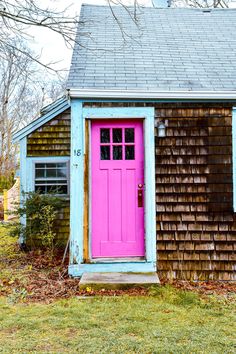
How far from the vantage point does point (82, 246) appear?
5.26 m

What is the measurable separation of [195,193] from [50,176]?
3502 mm

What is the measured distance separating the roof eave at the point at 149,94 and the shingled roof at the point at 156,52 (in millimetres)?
121

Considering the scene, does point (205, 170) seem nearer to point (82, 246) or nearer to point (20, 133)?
point (82, 246)

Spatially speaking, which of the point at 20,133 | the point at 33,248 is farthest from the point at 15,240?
the point at 20,133

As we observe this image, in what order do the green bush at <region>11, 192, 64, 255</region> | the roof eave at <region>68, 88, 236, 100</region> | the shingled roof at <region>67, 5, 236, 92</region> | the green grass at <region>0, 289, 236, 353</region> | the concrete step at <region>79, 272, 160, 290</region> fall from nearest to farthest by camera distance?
1. the green grass at <region>0, 289, 236, 353</region>
2. the concrete step at <region>79, 272, 160, 290</region>
3. the roof eave at <region>68, 88, 236, 100</region>
4. the shingled roof at <region>67, 5, 236, 92</region>
5. the green bush at <region>11, 192, 64, 255</region>

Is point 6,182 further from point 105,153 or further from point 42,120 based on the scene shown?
point 105,153

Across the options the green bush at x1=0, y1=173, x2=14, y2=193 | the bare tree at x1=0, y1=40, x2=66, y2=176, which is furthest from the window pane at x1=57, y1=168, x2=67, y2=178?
the bare tree at x1=0, y1=40, x2=66, y2=176

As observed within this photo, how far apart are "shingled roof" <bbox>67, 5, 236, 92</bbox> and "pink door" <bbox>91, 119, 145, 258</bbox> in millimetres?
711

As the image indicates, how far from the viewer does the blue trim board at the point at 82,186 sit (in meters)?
5.25

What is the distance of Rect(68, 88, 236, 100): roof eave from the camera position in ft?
17.2

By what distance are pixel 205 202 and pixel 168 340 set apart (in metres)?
2.55

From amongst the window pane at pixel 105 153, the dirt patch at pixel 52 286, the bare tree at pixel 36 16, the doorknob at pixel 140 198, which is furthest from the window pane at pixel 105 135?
the dirt patch at pixel 52 286

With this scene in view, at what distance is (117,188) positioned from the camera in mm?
5500

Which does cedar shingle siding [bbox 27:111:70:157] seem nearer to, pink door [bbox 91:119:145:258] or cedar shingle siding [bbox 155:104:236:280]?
pink door [bbox 91:119:145:258]
